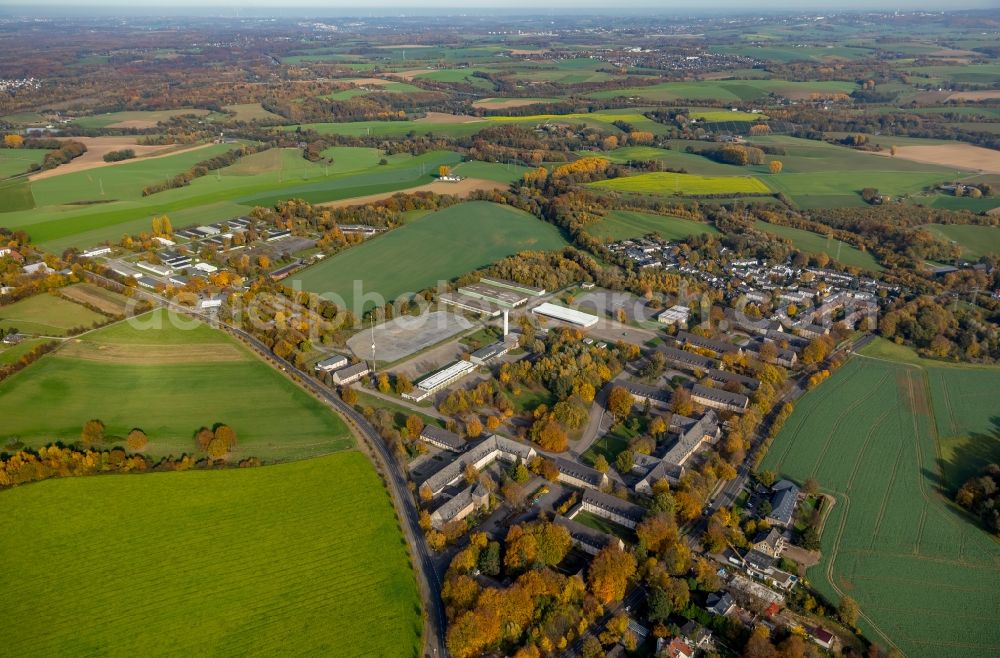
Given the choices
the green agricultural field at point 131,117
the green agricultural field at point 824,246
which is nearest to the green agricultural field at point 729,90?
the green agricultural field at point 824,246

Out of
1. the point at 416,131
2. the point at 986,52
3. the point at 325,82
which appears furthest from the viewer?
the point at 986,52

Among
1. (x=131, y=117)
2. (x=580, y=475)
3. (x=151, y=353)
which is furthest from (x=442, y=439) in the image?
(x=131, y=117)

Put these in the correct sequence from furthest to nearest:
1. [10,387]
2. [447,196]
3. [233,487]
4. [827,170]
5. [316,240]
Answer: [827,170], [447,196], [316,240], [10,387], [233,487]

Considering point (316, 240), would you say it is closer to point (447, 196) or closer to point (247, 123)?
point (447, 196)

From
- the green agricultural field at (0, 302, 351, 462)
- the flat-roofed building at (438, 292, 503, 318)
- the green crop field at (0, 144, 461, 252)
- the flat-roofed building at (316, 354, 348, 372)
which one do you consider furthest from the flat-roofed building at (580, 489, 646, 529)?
the green crop field at (0, 144, 461, 252)

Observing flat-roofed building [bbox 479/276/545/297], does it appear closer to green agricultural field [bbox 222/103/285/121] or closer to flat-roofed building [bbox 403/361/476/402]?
flat-roofed building [bbox 403/361/476/402]

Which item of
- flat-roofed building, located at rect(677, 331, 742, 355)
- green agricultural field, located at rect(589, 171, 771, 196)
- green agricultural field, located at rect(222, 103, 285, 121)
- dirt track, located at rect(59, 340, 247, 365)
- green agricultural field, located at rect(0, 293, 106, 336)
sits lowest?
dirt track, located at rect(59, 340, 247, 365)

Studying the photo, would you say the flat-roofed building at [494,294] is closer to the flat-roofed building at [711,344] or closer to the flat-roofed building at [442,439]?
the flat-roofed building at [711,344]

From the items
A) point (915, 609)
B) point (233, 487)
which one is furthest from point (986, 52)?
point (233, 487)
